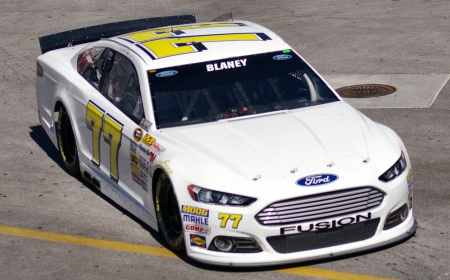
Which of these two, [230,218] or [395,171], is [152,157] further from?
[395,171]

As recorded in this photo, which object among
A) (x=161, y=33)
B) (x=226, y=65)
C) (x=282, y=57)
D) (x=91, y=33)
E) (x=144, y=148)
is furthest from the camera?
(x=91, y=33)

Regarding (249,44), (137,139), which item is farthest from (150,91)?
(249,44)

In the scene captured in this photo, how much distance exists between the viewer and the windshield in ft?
25.5

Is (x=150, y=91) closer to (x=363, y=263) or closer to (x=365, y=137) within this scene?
(x=365, y=137)

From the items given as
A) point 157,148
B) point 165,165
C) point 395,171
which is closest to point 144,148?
point 157,148

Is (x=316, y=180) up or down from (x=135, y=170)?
up

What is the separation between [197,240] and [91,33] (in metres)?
4.49

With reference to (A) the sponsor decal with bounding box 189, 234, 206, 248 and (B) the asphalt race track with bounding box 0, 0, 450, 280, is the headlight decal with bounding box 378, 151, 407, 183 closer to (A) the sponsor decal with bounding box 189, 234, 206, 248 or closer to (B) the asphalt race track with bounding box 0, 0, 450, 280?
(B) the asphalt race track with bounding box 0, 0, 450, 280

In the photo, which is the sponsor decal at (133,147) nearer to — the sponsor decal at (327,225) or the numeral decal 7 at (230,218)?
the numeral decal 7 at (230,218)

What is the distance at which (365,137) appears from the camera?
7227 millimetres

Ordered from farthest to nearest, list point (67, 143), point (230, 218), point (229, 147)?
point (67, 143)
point (229, 147)
point (230, 218)

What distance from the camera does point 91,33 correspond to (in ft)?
34.5

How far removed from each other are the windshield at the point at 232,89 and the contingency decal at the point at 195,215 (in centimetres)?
114

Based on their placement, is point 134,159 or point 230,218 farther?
point 134,159
